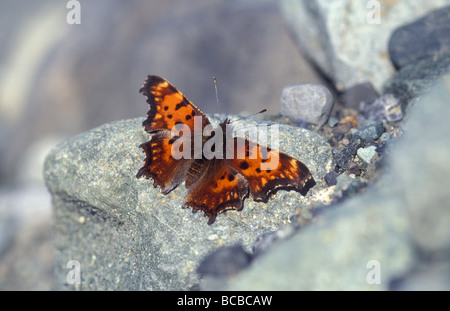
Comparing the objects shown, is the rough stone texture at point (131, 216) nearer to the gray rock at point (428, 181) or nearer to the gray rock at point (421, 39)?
the gray rock at point (428, 181)

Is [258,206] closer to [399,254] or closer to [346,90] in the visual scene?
[399,254]

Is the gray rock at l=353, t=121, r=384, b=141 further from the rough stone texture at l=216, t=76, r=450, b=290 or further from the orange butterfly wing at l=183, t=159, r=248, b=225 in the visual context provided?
the rough stone texture at l=216, t=76, r=450, b=290

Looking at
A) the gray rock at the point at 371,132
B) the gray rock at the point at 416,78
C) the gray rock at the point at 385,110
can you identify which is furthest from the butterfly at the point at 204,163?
the gray rock at the point at 416,78

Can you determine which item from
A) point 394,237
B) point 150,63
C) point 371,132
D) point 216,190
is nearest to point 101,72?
point 150,63

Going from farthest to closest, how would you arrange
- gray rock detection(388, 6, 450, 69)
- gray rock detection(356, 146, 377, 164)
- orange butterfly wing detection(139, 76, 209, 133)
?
gray rock detection(388, 6, 450, 69) < orange butterfly wing detection(139, 76, 209, 133) < gray rock detection(356, 146, 377, 164)

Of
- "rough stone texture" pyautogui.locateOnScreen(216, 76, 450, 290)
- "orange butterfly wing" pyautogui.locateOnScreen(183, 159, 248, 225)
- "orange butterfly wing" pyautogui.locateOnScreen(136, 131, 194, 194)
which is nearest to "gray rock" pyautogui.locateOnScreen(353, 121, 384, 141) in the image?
"orange butterfly wing" pyautogui.locateOnScreen(183, 159, 248, 225)

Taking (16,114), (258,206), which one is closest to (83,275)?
(258,206)
